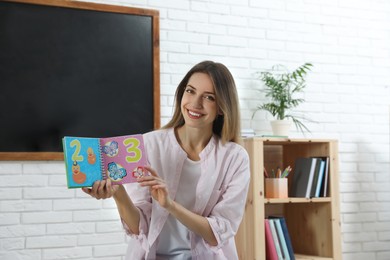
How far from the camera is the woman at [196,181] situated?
189 cm

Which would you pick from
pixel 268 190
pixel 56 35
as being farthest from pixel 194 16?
pixel 268 190

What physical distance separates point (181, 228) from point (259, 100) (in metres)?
1.79

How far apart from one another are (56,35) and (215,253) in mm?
1750

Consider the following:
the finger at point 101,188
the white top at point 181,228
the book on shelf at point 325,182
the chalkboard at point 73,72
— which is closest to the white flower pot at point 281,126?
the book on shelf at point 325,182

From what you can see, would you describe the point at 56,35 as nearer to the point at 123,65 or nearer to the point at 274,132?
the point at 123,65

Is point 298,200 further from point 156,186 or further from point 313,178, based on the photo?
point 156,186

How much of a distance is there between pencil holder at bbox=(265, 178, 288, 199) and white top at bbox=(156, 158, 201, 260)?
137 centimetres

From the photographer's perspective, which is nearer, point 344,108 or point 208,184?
point 208,184

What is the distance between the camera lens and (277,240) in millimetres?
3229

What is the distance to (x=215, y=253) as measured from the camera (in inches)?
75.8

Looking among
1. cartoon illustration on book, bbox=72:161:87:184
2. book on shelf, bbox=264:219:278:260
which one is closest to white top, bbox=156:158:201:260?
cartoon illustration on book, bbox=72:161:87:184

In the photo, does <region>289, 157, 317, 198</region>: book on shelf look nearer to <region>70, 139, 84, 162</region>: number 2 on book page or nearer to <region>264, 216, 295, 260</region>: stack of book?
<region>264, 216, 295, 260</region>: stack of book

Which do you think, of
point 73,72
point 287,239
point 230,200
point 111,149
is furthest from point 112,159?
point 287,239

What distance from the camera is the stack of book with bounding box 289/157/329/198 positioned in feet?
11.0
